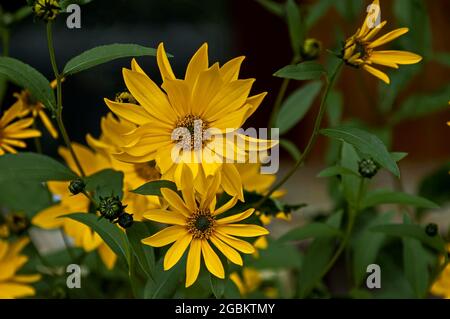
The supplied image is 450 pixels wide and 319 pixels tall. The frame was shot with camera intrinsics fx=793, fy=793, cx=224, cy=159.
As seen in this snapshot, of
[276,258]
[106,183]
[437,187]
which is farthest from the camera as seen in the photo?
[437,187]

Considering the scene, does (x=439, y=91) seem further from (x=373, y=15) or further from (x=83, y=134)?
(x=83, y=134)

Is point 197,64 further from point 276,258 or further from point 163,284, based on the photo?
point 276,258

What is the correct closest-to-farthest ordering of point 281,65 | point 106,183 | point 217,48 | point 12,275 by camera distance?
1. point 106,183
2. point 12,275
3. point 217,48
4. point 281,65

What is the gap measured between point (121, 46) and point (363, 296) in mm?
296

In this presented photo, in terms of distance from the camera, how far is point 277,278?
892mm

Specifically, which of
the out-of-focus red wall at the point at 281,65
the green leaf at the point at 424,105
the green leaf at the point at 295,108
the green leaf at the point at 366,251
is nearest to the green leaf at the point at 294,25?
the green leaf at the point at 295,108

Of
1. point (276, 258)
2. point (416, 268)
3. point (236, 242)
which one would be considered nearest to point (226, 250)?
point (236, 242)

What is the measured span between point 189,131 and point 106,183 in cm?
11

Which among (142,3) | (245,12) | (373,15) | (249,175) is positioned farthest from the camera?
(245,12)

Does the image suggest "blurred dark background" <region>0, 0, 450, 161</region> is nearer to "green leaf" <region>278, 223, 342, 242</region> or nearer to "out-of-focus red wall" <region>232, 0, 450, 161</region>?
"out-of-focus red wall" <region>232, 0, 450, 161</region>

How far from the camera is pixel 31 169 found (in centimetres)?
51

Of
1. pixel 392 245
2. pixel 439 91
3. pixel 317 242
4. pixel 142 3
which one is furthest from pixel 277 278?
pixel 142 3

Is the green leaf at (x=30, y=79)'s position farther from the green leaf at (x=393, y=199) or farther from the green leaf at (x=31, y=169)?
the green leaf at (x=393, y=199)

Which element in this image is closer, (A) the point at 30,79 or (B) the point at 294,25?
(A) the point at 30,79
